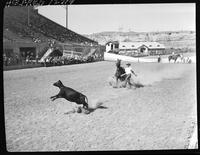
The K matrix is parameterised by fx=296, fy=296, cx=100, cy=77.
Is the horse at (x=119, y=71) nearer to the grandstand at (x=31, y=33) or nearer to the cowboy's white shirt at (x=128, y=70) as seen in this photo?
the cowboy's white shirt at (x=128, y=70)

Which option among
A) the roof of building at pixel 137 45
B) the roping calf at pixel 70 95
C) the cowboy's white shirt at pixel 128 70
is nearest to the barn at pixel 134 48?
the roof of building at pixel 137 45

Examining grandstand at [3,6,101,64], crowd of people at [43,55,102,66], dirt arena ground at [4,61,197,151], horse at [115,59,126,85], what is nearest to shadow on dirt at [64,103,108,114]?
dirt arena ground at [4,61,197,151]

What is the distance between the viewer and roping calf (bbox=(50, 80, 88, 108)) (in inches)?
83.0

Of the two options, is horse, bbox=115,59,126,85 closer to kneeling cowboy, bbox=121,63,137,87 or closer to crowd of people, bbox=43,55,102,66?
kneeling cowboy, bbox=121,63,137,87

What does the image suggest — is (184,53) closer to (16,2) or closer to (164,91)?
(164,91)

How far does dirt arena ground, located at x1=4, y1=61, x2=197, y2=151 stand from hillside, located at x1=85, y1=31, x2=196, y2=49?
0.17 metres

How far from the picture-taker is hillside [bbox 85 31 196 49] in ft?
6.89

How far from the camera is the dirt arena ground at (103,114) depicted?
209cm

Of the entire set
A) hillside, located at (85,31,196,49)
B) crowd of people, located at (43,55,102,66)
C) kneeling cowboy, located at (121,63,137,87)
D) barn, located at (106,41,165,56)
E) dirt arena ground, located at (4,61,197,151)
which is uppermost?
hillside, located at (85,31,196,49)

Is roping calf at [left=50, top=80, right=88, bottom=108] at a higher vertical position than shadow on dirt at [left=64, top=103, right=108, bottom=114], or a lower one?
higher

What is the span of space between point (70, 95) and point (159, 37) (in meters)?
0.76

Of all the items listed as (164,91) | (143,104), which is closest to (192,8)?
(164,91)

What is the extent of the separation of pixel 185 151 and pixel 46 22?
53.4 inches

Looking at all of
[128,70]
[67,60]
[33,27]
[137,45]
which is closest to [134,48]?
[137,45]
